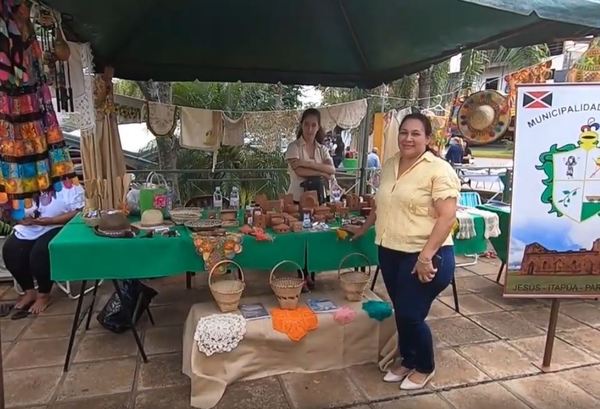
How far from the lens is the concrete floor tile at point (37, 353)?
2.57 meters

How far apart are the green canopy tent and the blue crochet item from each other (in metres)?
1.65

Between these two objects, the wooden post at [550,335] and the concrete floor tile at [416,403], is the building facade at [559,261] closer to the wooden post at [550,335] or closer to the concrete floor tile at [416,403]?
the wooden post at [550,335]

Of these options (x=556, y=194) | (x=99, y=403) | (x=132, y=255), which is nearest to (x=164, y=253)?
(x=132, y=255)

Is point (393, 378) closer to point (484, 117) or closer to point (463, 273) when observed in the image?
point (484, 117)

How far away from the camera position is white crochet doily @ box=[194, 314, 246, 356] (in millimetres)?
2240

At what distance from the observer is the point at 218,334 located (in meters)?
2.26

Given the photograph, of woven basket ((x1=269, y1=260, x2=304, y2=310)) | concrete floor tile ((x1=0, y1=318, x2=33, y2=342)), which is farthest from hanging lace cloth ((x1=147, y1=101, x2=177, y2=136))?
woven basket ((x1=269, y1=260, x2=304, y2=310))

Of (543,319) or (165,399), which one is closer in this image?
(165,399)

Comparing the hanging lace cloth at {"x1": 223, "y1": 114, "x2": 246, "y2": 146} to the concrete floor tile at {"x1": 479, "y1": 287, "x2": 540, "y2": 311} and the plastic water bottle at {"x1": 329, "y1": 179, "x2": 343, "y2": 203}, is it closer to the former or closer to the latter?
the plastic water bottle at {"x1": 329, "y1": 179, "x2": 343, "y2": 203}

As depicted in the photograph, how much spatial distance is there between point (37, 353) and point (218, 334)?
1.26 meters

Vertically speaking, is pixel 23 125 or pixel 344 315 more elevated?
pixel 23 125

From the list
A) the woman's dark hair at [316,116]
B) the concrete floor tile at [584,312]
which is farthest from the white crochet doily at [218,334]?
the concrete floor tile at [584,312]

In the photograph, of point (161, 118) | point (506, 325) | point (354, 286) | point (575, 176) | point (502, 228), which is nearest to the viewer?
point (575, 176)

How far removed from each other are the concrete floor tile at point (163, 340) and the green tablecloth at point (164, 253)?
596 millimetres
